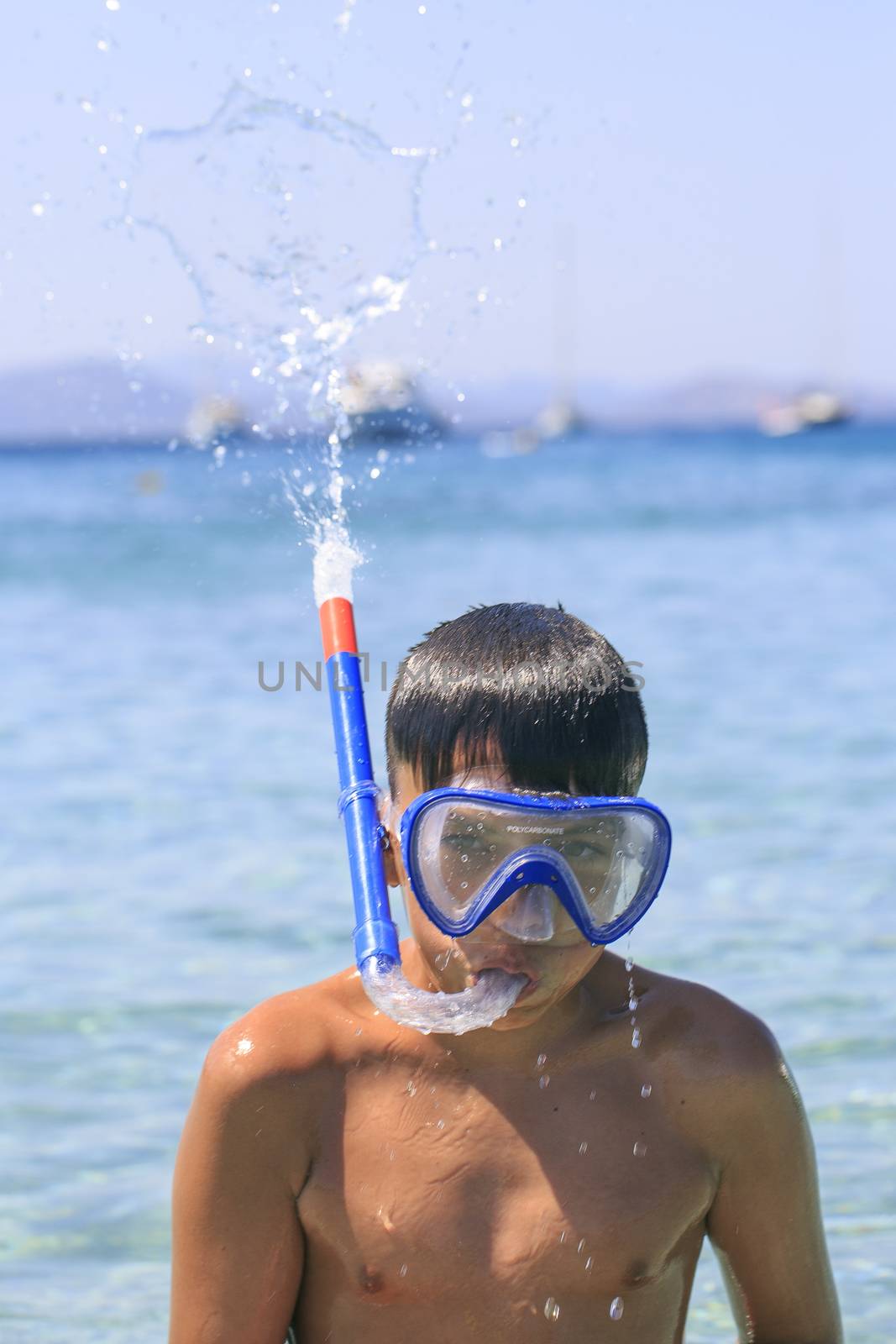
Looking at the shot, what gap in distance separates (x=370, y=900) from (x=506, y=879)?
0.75ft

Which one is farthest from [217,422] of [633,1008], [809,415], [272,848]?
[809,415]

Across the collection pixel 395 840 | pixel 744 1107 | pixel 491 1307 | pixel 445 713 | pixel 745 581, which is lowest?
pixel 745 581

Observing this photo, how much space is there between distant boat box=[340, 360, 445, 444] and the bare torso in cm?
161

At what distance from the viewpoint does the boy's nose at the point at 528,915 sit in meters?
1.89

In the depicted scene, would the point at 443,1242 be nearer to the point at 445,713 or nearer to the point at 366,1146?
the point at 366,1146

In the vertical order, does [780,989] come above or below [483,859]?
below

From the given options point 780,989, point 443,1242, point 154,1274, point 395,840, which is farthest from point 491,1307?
point 780,989

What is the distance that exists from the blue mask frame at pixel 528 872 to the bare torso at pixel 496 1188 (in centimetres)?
36

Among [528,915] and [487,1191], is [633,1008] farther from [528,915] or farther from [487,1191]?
[528,915]

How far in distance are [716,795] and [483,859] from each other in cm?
522

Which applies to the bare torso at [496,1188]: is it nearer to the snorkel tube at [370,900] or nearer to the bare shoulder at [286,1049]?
the bare shoulder at [286,1049]

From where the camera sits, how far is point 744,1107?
222 centimetres

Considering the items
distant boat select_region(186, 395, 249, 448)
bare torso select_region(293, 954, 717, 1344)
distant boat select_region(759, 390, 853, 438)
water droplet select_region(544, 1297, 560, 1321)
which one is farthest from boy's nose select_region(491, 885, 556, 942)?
distant boat select_region(759, 390, 853, 438)

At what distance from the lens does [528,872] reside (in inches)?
72.5
